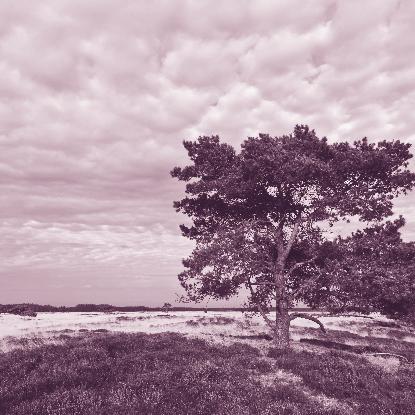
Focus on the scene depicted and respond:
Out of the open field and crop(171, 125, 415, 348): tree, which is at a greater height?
crop(171, 125, 415, 348): tree

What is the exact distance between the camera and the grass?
9.78 metres

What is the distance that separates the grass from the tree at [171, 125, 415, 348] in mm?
3436

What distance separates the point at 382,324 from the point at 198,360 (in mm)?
45245

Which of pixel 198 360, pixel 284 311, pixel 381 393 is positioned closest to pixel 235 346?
pixel 284 311

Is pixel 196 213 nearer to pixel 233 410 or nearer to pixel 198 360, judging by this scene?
pixel 198 360

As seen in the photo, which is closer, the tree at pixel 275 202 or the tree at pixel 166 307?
the tree at pixel 275 202

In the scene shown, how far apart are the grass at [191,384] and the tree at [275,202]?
3436 mm

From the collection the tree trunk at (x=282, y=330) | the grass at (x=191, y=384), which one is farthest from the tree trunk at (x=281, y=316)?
the grass at (x=191, y=384)

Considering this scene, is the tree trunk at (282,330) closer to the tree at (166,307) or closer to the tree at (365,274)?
the tree at (365,274)

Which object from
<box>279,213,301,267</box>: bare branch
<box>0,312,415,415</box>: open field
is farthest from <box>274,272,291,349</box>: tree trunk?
<box>0,312,415,415</box>: open field

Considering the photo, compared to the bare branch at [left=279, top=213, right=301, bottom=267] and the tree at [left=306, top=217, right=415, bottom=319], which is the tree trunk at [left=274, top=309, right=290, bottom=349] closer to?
the tree at [left=306, top=217, right=415, bottom=319]

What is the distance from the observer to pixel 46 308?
77.7 meters

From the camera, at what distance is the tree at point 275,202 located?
1775cm

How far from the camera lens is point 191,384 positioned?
1165 cm
